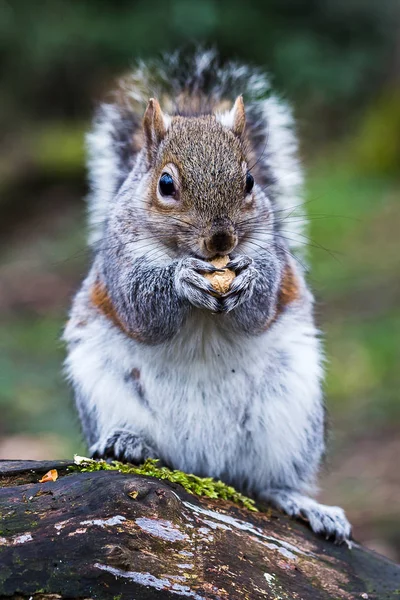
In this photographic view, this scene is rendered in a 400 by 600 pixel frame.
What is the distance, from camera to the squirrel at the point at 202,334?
2.52 m

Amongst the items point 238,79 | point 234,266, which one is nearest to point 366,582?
point 234,266

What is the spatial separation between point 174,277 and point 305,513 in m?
0.86

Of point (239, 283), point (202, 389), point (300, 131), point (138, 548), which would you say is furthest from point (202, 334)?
point (300, 131)

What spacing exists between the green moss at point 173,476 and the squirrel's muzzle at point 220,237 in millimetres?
627

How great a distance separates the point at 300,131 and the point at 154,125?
8.04 m

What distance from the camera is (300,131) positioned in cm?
1061

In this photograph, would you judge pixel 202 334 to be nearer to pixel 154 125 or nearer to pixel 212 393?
pixel 212 393

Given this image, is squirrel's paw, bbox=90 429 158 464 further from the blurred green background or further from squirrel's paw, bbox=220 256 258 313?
the blurred green background

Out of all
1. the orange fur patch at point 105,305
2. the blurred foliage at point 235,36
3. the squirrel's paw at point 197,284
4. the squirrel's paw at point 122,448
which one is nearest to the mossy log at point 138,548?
the squirrel's paw at point 122,448

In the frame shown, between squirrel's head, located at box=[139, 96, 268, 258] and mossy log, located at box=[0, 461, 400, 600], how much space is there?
0.69m

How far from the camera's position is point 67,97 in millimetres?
11992

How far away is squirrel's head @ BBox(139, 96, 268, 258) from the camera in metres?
2.45

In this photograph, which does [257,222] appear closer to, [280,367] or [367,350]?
[280,367]

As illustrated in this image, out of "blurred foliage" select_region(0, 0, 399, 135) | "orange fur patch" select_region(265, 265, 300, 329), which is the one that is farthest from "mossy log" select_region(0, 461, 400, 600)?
"blurred foliage" select_region(0, 0, 399, 135)
